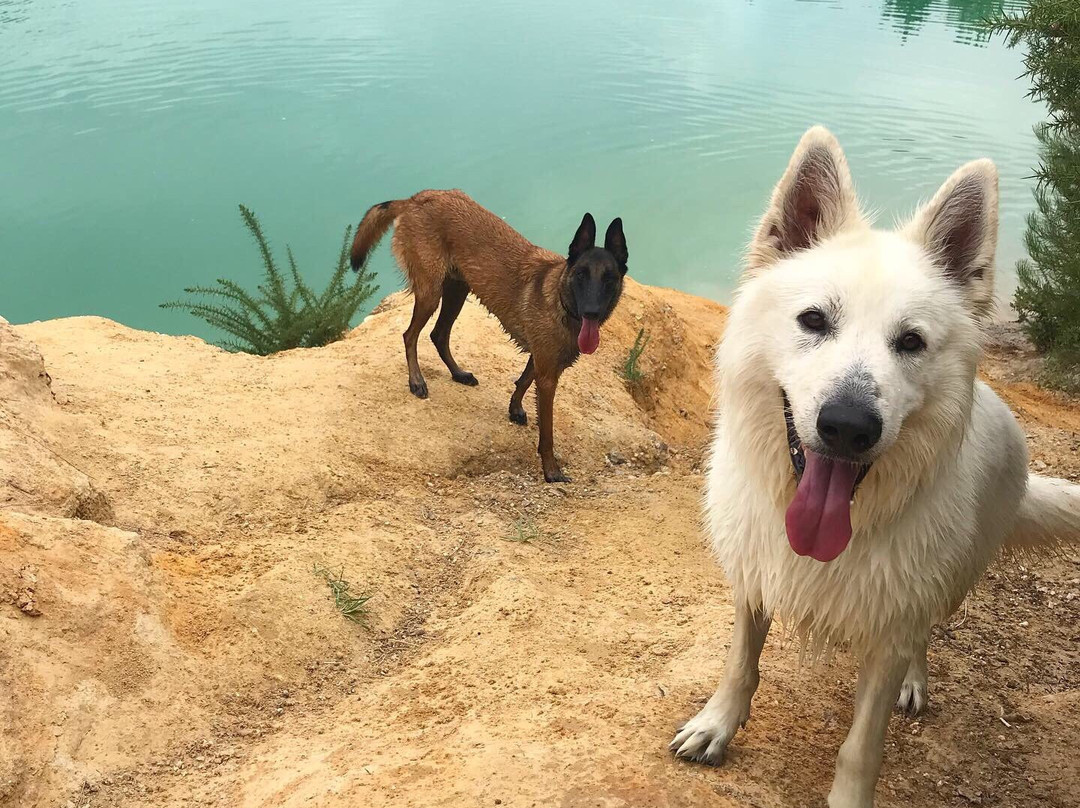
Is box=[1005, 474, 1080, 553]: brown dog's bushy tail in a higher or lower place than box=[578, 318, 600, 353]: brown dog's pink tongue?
higher

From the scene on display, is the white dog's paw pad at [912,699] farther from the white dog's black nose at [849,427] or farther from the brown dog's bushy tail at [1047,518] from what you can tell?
the white dog's black nose at [849,427]

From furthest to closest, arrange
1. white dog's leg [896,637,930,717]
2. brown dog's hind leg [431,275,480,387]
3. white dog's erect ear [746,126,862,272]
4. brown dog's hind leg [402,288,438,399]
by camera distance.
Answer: brown dog's hind leg [431,275,480,387], brown dog's hind leg [402,288,438,399], white dog's leg [896,637,930,717], white dog's erect ear [746,126,862,272]

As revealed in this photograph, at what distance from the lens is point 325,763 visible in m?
2.69

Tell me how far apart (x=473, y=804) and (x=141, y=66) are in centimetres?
1837

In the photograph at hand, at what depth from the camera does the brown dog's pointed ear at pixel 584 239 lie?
18.6 ft

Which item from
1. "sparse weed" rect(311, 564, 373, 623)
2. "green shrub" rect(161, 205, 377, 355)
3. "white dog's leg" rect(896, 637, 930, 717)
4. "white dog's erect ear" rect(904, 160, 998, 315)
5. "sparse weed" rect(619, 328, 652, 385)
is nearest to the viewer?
"white dog's erect ear" rect(904, 160, 998, 315)

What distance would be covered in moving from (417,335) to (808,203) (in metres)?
4.22

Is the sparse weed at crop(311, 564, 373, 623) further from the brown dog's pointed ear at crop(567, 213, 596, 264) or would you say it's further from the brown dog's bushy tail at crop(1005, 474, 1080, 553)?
the brown dog's pointed ear at crop(567, 213, 596, 264)

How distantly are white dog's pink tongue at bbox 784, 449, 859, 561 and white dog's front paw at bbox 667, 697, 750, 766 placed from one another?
844 mm

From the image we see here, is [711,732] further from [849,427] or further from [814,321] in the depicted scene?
[814,321]

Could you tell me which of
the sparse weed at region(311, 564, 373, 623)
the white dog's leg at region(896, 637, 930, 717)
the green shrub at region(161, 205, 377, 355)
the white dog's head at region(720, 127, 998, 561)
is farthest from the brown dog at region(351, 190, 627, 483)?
the white dog's head at region(720, 127, 998, 561)

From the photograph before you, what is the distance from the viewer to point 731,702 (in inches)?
108

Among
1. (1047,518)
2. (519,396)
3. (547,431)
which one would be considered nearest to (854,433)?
(1047,518)

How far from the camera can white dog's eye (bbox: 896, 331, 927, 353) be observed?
2117 millimetres
